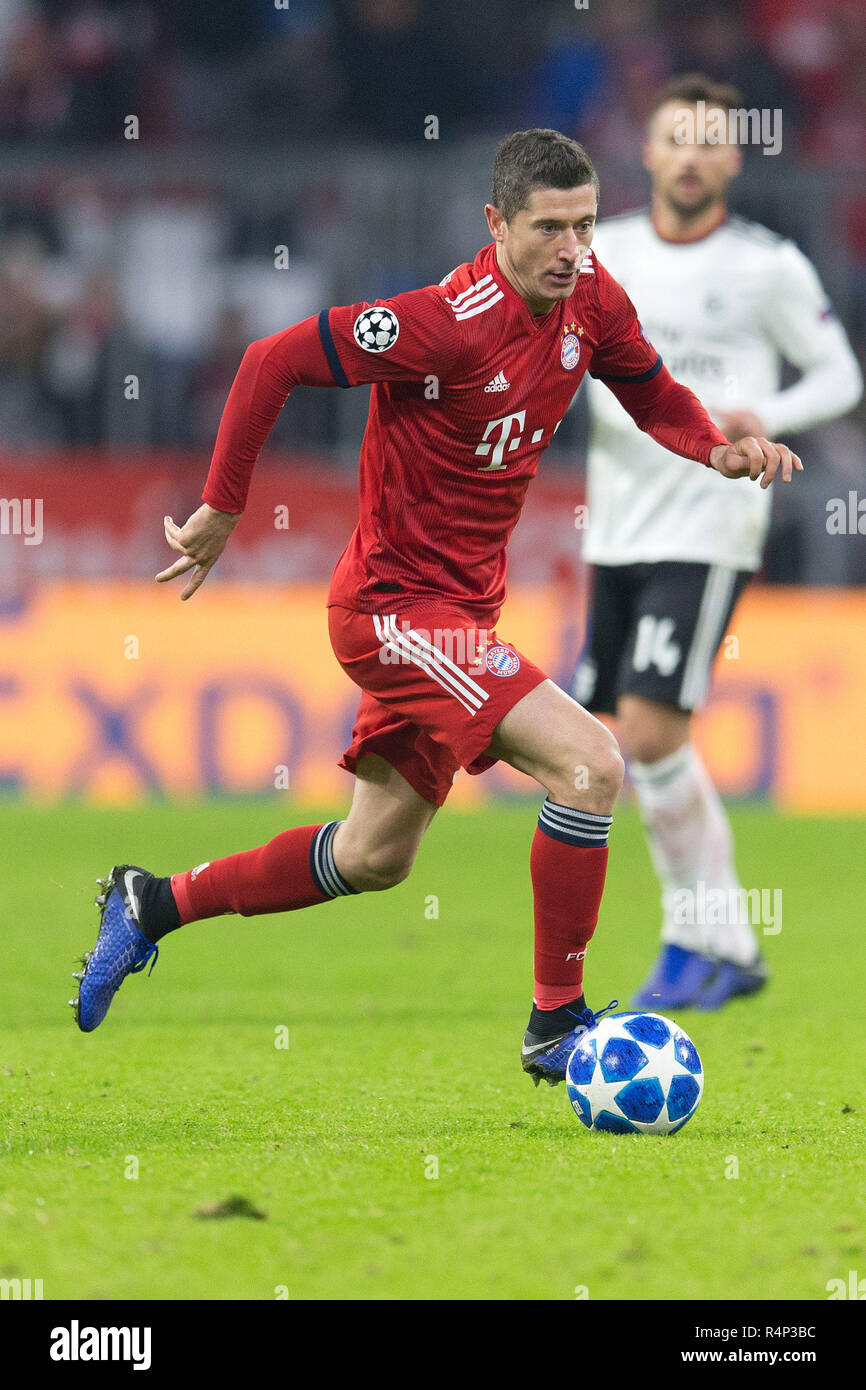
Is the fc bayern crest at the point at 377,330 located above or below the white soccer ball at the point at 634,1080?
above

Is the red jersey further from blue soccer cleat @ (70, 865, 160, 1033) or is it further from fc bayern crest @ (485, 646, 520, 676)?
blue soccer cleat @ (70, 865, 160, 1033)

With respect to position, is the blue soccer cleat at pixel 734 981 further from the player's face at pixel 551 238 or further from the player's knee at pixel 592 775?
the player's face at pixel 551 238

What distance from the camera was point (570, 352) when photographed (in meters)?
4.65

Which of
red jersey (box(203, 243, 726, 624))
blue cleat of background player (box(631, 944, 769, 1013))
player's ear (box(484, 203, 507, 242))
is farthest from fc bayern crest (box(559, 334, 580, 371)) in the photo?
blue cleat of background player (box(631, 944, 769, 1013))

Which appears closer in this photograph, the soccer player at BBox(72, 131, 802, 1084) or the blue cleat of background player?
the soccer player at BBox(72, 131, 802, 1084)

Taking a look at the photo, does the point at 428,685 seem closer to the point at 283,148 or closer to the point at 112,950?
the point at 112,950

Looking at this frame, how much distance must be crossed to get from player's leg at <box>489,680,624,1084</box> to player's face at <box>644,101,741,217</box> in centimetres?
256

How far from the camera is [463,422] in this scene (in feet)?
15.0

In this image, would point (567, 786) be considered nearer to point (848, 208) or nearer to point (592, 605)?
point (592, 605)

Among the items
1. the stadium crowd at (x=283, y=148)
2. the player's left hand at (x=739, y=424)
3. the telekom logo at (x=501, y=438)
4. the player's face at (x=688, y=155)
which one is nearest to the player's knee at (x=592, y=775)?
the telekom logo at (x=501, y=438)

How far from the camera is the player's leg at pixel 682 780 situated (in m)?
6.30

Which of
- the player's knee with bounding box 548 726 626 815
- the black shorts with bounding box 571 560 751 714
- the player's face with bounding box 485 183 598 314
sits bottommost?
the player's knee with bounding box 548 726 626 815

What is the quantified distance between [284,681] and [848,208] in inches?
203

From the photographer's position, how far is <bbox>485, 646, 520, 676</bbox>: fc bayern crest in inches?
176
